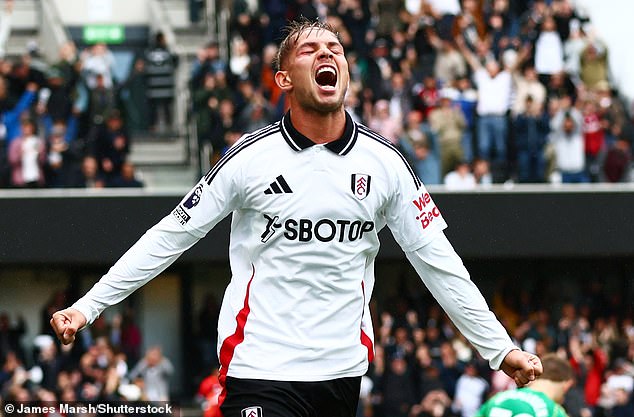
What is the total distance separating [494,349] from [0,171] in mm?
13174

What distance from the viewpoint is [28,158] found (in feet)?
58.3

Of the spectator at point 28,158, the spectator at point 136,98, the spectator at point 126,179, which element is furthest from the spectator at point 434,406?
the spectator at point 28,158

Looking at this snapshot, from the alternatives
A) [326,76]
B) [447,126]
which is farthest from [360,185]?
[447,126]

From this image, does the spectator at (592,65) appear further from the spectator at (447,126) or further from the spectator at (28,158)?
the spectator at (28,158)

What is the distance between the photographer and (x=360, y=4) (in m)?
19.8

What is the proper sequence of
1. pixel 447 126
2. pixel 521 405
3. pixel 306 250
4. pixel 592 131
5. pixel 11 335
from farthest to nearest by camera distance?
pixel 11 335
pixel 592 131
pixel 447 126
pixel 521 405
pixel 306 250

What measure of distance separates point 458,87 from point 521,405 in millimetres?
11979

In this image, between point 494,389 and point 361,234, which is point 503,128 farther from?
point 361,234

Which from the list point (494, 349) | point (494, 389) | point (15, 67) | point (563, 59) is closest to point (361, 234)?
point (494, 349)

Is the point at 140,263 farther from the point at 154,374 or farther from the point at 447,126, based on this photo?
the point at 447,126

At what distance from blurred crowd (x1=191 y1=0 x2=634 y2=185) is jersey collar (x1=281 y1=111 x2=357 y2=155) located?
39.5 ft

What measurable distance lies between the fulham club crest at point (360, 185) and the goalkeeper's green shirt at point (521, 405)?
176 centimetres

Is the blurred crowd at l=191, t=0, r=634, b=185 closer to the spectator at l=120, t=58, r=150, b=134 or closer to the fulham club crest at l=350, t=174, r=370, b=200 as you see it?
the spectator at l=120, t=58, r=150, b=134

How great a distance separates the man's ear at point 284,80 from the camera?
5.84 m
